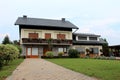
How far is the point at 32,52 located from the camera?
41.3 meters

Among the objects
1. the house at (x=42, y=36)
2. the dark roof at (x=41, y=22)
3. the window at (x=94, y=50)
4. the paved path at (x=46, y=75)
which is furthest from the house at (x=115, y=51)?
the paved path at (x=46, y=75)

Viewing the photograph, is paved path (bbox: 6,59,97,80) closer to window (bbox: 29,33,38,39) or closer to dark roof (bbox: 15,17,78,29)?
window (bbox: 29,33,38,39)

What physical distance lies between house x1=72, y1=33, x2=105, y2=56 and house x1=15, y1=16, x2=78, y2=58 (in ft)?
7.65

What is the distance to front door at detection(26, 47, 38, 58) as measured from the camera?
134ft

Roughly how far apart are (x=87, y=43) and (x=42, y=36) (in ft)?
31.9

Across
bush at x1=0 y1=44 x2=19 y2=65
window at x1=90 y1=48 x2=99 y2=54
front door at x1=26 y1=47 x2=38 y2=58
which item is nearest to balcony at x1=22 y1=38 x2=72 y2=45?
front door at x1=26 y1=47 x2=38 y2=58

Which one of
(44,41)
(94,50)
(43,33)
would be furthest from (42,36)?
(94,50)

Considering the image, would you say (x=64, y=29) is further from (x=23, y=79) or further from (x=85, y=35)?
(x=23, y=79)

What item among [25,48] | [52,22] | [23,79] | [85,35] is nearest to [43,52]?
[25,48]

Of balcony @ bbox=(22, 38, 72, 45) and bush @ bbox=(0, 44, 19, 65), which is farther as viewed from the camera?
balcony @ bbox=(22, 38, 72, 45)

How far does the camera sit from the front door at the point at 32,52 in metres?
40.9

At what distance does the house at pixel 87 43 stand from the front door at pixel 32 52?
7819 millimetres

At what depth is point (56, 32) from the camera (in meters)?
43.1

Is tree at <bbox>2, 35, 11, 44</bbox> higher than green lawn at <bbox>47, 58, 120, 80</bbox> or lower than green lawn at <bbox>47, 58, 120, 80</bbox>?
higher
